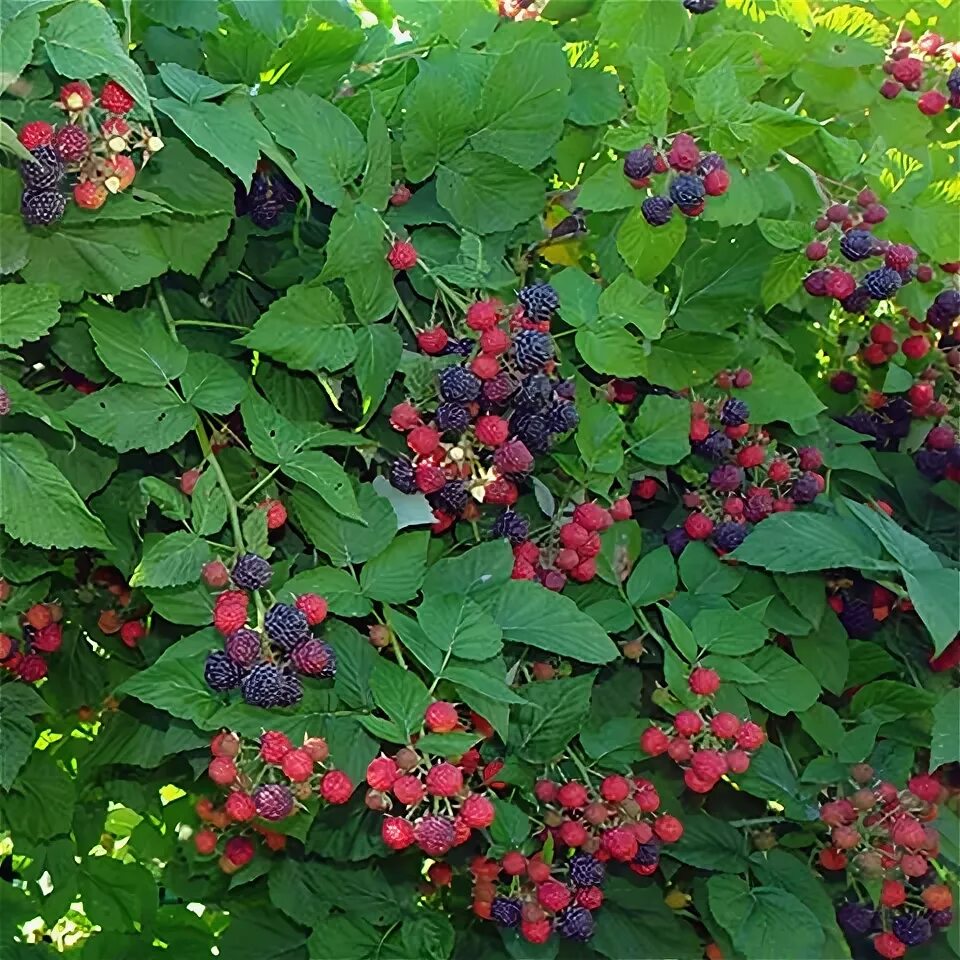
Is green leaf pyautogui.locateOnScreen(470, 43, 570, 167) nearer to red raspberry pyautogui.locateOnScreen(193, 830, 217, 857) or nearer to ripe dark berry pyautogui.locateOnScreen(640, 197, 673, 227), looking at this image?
ripe dark berry pyautogui.locateOnScreen(640, 197, 673, 227)

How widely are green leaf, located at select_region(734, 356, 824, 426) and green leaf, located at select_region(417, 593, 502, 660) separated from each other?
468 millimetres

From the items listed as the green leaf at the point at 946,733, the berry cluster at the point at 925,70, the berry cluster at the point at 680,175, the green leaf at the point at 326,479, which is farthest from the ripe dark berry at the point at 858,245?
the green leaf at the point at 326,479

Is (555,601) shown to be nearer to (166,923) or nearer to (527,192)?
(527,192)

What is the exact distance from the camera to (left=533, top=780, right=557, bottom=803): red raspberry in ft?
3.77

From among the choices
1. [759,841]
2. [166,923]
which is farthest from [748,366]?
[166,923]

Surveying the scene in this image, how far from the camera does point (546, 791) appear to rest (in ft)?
3.77

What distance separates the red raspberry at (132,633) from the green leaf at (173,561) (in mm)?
292

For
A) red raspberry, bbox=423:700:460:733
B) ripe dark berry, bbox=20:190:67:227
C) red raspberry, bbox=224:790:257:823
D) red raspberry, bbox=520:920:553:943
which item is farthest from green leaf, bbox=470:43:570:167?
red raspberry, bbox=520:920:553:943

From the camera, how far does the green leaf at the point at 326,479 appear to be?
0.98m

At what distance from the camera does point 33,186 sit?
83cm

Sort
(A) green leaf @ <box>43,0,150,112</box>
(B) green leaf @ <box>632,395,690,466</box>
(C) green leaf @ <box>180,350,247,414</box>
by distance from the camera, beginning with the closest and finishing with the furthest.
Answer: (A) green leaf @ <box>43,0,150,112</box>, (C) green leaf @ <box>180,350,247,414</box>, (B) green leaf @ <box>632,395,690,466</box>

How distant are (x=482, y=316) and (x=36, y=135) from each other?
38 cm

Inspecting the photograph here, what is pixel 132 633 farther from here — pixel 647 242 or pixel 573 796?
pixel 647 242

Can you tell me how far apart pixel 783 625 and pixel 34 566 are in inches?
31.8
